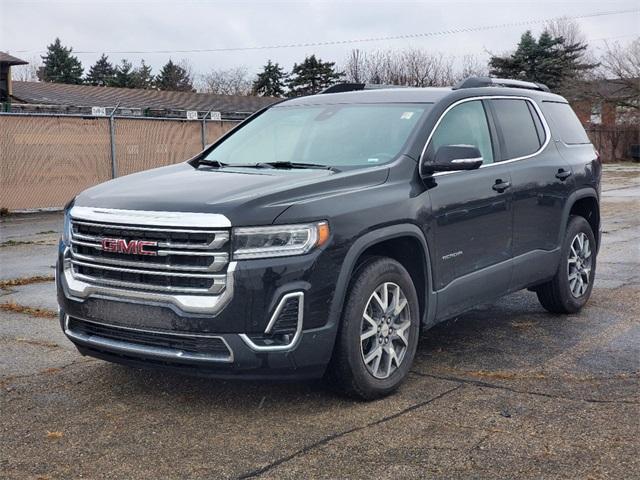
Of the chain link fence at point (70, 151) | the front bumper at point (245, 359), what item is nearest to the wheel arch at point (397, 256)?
the front bumper at point (245, 359)

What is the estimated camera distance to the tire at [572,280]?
21.6 feet

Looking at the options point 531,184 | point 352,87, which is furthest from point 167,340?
point 531,184

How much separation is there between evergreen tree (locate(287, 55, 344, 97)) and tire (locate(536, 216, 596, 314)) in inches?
2197

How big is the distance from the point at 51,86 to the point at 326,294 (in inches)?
1768

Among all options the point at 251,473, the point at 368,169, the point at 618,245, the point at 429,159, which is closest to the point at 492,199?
the point at 429,159

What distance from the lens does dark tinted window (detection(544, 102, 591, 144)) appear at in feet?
22.4

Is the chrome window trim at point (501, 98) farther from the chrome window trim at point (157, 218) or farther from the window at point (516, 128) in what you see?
the chrome window trim at point (157, 218)

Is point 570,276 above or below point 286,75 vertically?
below

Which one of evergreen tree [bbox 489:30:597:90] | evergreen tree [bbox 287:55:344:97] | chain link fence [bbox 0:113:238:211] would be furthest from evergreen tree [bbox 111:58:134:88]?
chain link fence [bbox 0:113:238:211]

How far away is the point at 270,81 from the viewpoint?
66.9 m

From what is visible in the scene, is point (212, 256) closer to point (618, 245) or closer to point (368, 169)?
point (368, 169)

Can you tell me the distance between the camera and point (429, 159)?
16.9 ft

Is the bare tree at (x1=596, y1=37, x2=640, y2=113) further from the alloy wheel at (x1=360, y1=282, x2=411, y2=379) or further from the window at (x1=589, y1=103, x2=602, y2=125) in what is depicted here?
the alloy wheel at (x1=360, y1=282, x2=411, y2=379)

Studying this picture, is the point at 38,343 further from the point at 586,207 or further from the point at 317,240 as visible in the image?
the point at 586,207
